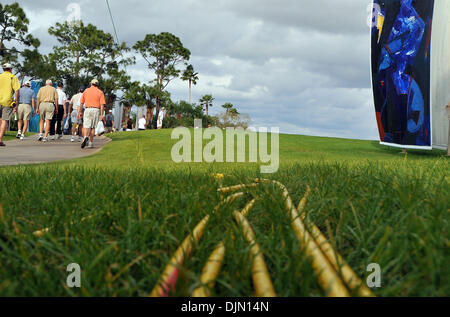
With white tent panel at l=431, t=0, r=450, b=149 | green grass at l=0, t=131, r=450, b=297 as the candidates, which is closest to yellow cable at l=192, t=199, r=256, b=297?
green grass at l=0, t=131, r=450, b=297

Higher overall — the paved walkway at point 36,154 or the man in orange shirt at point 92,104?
the man in orange shirt at point 92,104

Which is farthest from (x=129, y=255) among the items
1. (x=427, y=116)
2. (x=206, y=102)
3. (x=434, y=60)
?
(x=206, y=102)

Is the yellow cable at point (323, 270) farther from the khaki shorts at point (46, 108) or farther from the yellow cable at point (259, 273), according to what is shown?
the khaki shorts at point (46, 108)

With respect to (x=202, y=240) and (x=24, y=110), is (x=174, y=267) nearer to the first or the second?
(x=202, y=240)

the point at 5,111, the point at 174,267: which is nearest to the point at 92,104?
the point at 5,111

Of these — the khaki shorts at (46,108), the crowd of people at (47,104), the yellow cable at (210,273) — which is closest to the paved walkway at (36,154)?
the crowd of people at (47,104)

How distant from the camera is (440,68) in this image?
1530 centimetres

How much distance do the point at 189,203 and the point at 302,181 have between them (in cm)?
164

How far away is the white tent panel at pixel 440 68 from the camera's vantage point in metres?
15.1

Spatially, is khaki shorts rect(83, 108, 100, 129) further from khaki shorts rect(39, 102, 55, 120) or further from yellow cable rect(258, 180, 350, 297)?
yellow cable rect(258, 180, 350, 297)

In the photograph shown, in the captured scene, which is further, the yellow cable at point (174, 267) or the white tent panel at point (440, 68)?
the white tent panel at point (440, 68)

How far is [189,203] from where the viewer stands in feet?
8.33

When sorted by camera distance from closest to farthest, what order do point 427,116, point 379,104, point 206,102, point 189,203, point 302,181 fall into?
point 189,203 < point 302,181 < point 427,116 < point 379,104 < point 206,102
